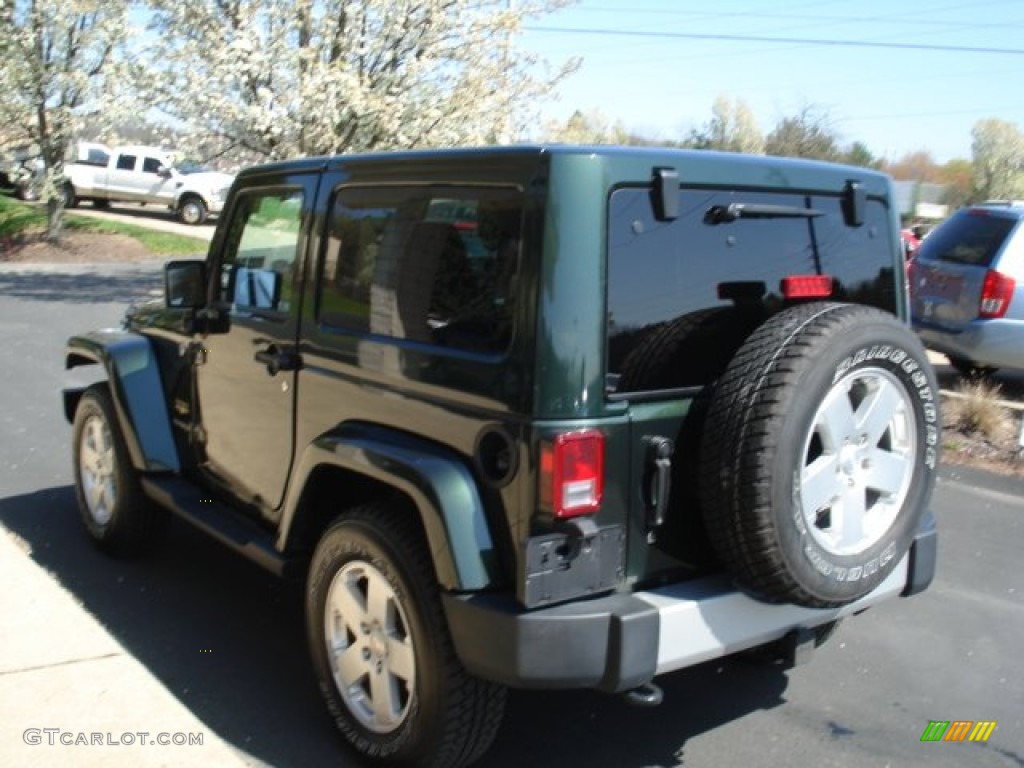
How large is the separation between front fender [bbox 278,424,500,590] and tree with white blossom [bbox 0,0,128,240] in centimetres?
1639

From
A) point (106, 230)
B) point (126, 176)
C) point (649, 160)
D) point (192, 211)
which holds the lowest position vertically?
point (106, 230)

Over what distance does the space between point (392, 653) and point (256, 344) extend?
1.45 m

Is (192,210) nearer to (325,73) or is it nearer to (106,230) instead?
(106,230)

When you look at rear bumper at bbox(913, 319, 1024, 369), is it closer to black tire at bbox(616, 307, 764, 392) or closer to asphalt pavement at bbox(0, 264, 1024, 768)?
asphalt pavement at bbox(0, 264, 1024, 768)

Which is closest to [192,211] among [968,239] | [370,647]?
[968,239]

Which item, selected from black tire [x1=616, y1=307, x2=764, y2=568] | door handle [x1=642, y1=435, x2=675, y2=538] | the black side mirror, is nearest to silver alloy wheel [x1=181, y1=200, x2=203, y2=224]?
the black side mirror

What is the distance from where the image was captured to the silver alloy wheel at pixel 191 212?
93.9 feet

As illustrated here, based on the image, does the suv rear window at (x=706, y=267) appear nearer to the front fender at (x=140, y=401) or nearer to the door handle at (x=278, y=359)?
the door handle at (x=278, y=359)

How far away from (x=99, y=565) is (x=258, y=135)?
30.4 ft

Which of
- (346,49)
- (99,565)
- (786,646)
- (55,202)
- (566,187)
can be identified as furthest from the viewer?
(55,202)

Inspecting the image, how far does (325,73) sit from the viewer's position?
40.8 ft

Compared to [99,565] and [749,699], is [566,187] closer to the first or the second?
[749,699]

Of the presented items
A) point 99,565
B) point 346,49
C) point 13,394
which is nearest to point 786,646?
point 99,565

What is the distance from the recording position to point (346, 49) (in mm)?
13016
